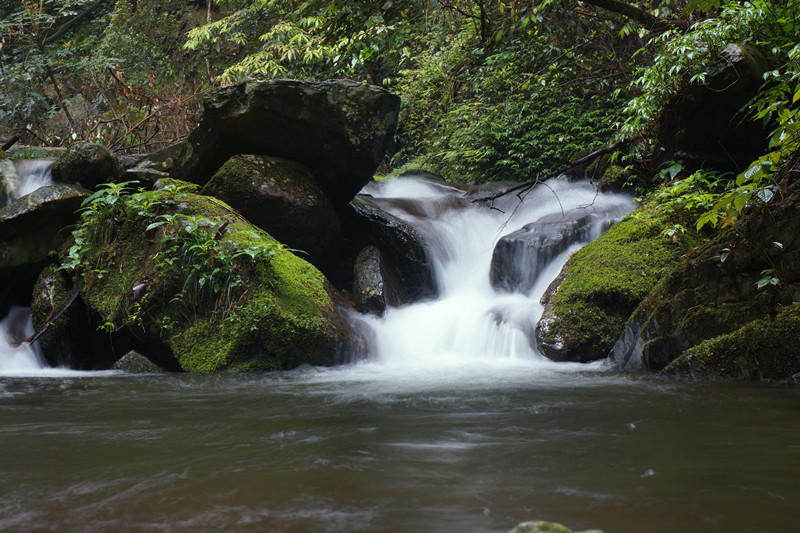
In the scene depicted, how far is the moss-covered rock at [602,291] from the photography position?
5516 mm

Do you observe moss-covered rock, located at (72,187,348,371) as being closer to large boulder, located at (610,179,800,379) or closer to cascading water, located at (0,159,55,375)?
cascading water, located at (0,159,55,375)

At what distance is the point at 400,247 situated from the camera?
28.2 feet

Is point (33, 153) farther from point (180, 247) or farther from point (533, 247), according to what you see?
point (533, 247)

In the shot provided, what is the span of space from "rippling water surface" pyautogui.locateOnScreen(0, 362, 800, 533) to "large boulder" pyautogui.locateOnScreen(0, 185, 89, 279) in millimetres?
3800

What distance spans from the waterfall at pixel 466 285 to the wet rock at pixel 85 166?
3.99 m

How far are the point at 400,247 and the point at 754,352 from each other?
5.34 meters

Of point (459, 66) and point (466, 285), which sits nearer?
point (466, 285)

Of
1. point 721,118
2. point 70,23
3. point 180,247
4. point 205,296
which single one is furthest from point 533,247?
point 70,23

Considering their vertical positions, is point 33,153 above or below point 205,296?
above

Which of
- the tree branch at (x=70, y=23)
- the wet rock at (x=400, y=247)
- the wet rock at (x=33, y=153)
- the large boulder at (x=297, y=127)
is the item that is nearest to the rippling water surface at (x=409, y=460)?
the large boulder at (x=297, y=127)

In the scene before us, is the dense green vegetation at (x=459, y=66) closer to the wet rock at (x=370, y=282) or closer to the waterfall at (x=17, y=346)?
the wet rock at (x=370, y=282)

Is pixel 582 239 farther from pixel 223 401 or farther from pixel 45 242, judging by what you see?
pixel 45 242

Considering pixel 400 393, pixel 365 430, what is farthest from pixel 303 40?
pixel 365 430

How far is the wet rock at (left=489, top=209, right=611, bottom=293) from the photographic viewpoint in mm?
7645
